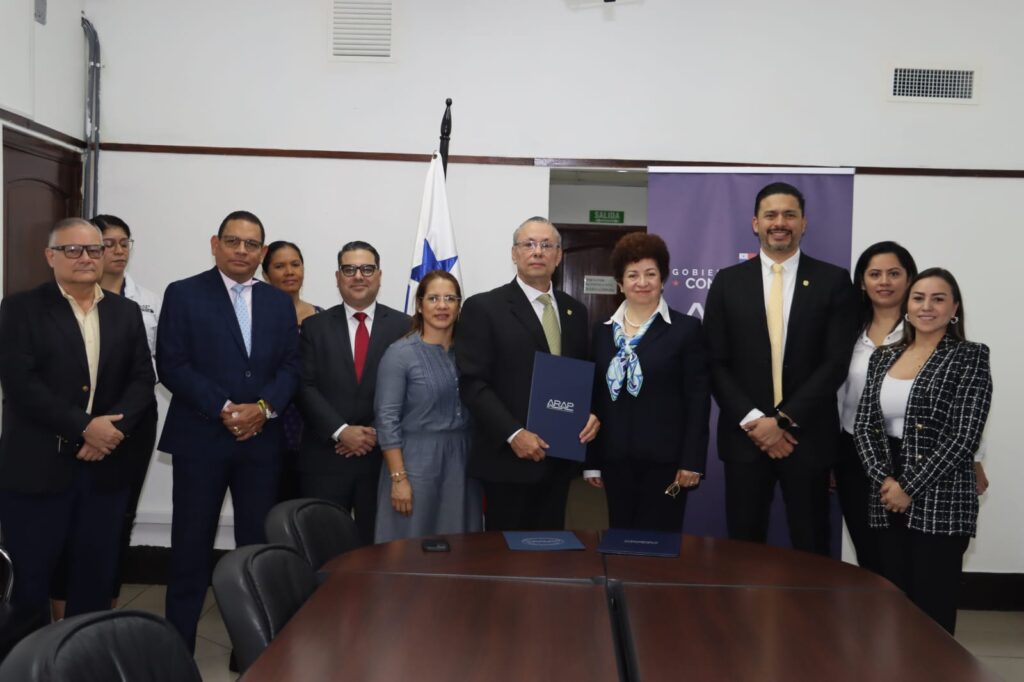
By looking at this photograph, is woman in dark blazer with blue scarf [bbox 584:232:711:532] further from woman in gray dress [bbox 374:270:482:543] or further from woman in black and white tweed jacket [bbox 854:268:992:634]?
woman in black and white tweed jacket [bbox 854:268:992:634]

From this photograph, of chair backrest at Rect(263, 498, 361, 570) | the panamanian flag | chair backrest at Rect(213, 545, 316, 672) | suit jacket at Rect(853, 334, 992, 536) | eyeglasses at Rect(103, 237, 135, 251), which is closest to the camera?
chair backrest at Rect(213, 545, 316, 672)

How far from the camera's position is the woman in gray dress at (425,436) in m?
3.20

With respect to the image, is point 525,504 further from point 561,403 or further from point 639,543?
point 639,543

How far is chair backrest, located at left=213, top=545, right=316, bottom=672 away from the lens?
5.62 feet

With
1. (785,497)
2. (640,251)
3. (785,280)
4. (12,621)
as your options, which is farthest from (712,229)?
(12,621)

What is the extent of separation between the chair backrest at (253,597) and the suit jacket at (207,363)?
1560mm

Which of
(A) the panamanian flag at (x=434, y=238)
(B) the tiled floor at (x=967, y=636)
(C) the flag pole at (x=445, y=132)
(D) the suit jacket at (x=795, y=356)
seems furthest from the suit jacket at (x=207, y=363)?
(D) the suit jacket at (x=795, y=356)

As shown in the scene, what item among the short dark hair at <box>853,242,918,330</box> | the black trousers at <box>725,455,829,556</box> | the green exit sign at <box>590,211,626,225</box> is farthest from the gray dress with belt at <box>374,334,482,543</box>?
the green exit sign at <box>590,211,626,225</box>

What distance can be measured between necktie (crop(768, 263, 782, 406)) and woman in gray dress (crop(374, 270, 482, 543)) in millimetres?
1165

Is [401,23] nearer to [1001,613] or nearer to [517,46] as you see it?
[517,46]

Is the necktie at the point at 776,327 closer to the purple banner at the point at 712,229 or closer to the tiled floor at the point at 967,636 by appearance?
the purple banner at the point at 712,229

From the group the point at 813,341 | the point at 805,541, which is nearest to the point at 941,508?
the point at 805,541

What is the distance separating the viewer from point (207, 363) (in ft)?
11.1

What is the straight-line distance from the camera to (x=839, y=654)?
1.64 metres
